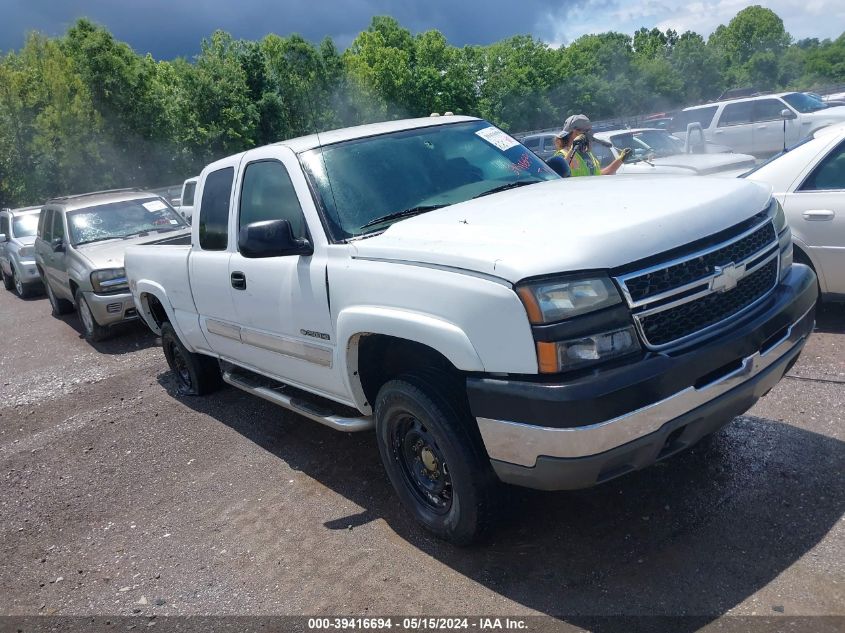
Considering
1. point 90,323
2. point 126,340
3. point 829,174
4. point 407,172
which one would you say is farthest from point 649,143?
point 407,172

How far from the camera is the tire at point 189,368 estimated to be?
634 cm

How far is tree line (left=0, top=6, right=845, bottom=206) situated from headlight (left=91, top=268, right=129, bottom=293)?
3.99 metres

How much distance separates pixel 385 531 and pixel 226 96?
37720mm

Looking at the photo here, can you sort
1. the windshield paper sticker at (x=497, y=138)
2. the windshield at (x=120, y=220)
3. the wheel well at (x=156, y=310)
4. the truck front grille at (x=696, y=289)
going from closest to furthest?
1. the truck front grille at (x=696, y=289)
2. the windshield paper sticker at (x=497, y=138)
3. the wheel well at (x=156, y=310)
4. the windshield at (x=120, y=220)

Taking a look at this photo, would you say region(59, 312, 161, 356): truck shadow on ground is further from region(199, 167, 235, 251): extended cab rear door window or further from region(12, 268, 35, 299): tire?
region(12, 268, 35, 299): tire

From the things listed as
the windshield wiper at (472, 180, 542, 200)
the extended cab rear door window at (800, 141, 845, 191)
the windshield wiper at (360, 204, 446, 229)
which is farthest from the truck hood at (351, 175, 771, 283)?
the extended cab rear door window at (800, 141, 845, 191)

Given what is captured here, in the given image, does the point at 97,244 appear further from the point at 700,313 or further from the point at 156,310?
the point at 700,313

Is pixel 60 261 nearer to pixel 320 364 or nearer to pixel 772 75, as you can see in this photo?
pixel 320 364

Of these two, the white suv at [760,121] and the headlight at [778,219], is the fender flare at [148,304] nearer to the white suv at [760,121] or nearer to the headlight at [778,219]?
the headlight at [778,219]

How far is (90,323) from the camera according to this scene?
369 inches

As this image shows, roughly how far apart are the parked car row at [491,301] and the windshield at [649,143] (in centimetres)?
1068

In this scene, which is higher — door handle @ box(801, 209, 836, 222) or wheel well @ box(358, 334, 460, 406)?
wheel well @ box(358, 334, 460, 406)

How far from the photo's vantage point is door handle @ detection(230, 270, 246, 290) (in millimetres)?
4555

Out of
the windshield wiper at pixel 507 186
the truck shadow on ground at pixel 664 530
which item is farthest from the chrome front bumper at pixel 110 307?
the windshield wiper at pixel 507 186
